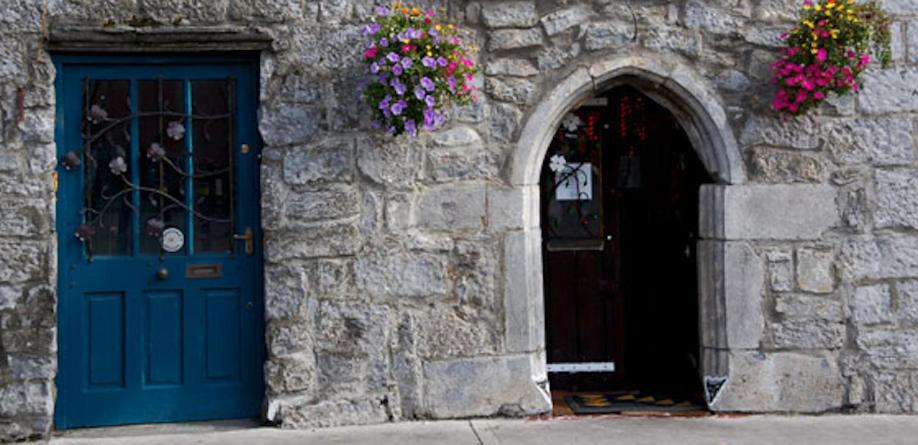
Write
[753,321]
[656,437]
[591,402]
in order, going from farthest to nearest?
1. [591,402]
2. [753,321]
3. [656,437]

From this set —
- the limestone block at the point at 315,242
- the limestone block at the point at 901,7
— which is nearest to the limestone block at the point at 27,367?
the limestone block at the point at 315,242

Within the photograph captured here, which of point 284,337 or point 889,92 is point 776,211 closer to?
point 889,92

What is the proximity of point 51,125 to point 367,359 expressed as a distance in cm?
216

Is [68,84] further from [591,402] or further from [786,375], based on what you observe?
[786,375]

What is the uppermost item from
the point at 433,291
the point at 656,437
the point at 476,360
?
the point at 433,291

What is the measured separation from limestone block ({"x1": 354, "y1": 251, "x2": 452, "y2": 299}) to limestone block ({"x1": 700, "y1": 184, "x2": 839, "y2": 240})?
5.45 feet

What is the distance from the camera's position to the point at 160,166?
19.7ft

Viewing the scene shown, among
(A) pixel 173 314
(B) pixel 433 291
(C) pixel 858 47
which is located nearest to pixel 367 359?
(B) pixel 433 291

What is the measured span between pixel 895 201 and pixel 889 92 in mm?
644

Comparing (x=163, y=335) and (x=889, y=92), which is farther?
(x=889, y=92)

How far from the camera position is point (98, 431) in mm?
5922

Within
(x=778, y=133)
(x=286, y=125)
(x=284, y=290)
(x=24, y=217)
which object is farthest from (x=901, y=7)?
(x=24, y=217)

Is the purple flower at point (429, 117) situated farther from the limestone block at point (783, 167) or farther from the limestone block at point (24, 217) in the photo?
the limestone block at point (24, 217)

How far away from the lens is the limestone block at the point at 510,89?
6.09 metres
